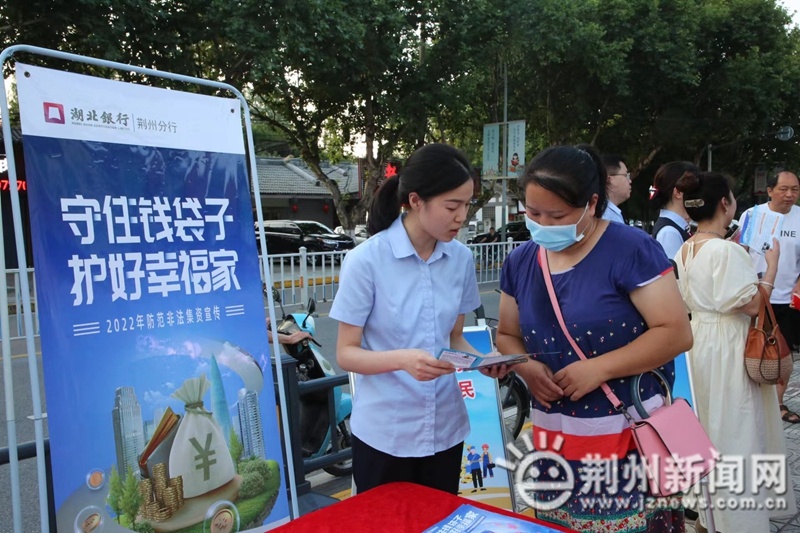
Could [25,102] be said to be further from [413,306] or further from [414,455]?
[414,455]

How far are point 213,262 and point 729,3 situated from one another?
18.9 m

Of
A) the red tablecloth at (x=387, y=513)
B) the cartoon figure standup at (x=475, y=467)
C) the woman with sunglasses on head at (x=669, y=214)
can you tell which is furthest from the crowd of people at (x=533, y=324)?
the woman with sunglasses on head at (x=669, y=214)

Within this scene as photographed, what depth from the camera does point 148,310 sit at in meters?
1.93

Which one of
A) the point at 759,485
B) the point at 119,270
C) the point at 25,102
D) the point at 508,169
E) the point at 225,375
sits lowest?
the point at 759,485

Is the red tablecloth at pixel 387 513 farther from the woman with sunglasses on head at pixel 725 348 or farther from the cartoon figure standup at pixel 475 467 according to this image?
the woman with sunglasses on head at pixel 725 348

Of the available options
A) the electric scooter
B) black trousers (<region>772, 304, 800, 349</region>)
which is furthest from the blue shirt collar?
black trousers (<region>772, 304, 800, 349</region>)

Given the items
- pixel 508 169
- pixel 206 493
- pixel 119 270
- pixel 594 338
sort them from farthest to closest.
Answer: pixel 508 169 → pixel 206 493 → pixel 119 270 → pixel 594 338

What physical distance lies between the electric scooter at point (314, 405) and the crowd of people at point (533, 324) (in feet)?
5.55

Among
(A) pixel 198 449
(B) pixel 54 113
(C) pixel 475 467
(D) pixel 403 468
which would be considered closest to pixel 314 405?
(C) pixel 475 467

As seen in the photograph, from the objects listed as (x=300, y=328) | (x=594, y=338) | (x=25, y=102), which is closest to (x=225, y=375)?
(x=25, y=102)

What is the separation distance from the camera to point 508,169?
14.8 meters

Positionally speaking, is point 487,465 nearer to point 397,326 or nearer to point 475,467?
point 475,467

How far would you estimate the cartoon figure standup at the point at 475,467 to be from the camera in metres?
2.78

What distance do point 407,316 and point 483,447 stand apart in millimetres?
1285
